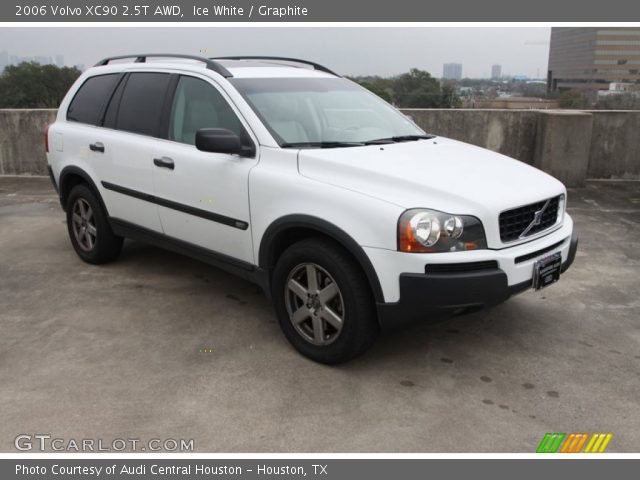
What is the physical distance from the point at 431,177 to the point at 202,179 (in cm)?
161

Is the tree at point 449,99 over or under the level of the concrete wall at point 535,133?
over

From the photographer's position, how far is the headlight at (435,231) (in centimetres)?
318

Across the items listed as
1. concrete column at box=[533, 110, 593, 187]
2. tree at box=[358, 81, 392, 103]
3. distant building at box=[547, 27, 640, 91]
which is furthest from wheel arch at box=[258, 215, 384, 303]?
distant building at box=[547, 27, 640, 91]

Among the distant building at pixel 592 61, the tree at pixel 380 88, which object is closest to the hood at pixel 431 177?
the tree at pixel 380 88

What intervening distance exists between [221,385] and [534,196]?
2121mm

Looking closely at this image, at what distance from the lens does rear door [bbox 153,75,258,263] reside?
401 cm

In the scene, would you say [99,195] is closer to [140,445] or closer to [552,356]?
[140,445]

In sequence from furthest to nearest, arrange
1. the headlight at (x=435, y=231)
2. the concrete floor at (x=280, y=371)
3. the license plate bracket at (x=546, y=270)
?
the license plate bracket at (x=546, y=270) < the headlight at (x=435, y=231) < the concrete floor at (x=280, y=371)

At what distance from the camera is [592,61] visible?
14.8m

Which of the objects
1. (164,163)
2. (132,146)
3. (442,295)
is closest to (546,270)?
(442,295)

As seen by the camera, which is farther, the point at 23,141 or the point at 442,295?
the point at 23,141

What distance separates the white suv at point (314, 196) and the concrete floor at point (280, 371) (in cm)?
38

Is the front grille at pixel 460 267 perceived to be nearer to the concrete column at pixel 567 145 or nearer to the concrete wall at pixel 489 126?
the concrete column at pixel 567 145

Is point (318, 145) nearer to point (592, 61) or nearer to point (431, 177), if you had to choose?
point (431, 177)
